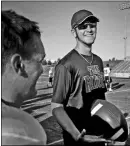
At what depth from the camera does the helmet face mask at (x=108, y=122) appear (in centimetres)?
216

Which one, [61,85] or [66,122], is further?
[61,85]

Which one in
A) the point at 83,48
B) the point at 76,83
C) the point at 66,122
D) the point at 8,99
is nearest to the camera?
the point at 8,99

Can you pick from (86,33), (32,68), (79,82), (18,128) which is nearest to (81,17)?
(86,33)

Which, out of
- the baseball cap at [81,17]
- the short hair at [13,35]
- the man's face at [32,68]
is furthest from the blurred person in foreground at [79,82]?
the short hair at [13,35]

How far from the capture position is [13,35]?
0.86 m

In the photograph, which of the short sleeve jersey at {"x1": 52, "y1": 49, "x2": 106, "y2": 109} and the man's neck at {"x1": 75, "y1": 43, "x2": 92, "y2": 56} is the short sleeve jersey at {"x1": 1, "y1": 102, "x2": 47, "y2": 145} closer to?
the short sleeve jersey at {"x1": 52, "y1": 49, "x2": 106, "y2": 109}

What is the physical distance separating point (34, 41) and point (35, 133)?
39 centimetres

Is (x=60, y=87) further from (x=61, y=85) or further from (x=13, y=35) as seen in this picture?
(x=13, y=35)

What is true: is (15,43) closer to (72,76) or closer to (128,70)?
(72,76)

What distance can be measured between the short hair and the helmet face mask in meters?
1.55

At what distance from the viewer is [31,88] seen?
98 cm

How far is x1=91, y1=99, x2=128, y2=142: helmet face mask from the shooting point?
216 cm

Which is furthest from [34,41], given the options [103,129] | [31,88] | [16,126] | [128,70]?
[128,70]

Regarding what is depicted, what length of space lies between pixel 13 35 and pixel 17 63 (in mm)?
113
